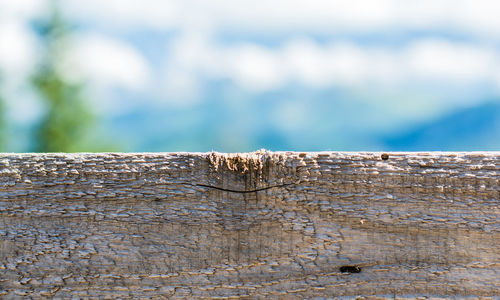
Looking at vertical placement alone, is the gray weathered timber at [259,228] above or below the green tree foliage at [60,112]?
below

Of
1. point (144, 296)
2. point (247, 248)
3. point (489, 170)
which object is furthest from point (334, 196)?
point (144, 296)

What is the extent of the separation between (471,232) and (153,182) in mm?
672

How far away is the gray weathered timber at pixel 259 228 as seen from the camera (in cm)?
101

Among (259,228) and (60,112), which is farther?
(60,112)

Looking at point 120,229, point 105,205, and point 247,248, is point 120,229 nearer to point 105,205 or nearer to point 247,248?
point 105,205

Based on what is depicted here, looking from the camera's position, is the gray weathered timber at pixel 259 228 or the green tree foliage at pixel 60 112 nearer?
the gray weathered timber at pixel 259 228

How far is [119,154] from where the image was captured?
1.06 meters

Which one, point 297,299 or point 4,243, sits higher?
point 4,243

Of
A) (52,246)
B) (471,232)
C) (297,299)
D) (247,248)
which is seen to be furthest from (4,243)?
(471,232)

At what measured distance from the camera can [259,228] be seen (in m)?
1.02

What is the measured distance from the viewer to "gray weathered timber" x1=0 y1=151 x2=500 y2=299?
39.8 inches

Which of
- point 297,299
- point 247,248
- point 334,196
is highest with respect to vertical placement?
point 334,196

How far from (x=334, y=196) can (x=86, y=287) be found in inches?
22.1

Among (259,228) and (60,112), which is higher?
(60,112)
